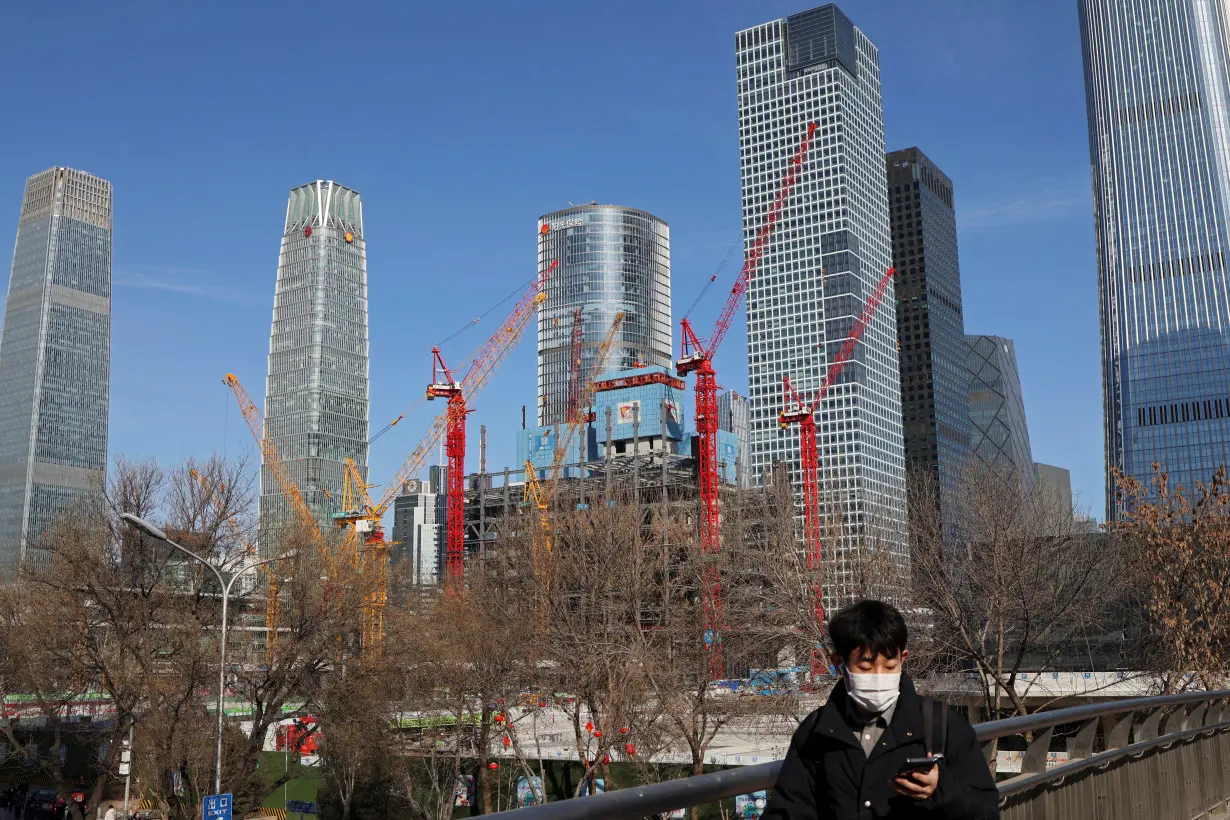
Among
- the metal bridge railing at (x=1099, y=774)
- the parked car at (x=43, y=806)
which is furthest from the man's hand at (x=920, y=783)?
the parked car at (x=43, y=806)

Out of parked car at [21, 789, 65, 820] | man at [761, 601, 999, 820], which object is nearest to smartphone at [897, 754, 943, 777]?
man at [761, 601, 999, 820]

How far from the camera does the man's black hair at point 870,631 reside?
4.22 metres

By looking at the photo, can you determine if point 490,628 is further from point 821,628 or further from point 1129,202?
point 1129,202

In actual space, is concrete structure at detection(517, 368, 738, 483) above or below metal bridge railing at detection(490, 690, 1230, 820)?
above

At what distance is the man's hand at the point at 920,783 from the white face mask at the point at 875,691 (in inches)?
10.8

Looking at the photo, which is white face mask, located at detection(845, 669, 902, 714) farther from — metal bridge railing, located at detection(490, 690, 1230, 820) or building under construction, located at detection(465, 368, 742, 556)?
building under construction, located at detection(465, 368, 742, 556)

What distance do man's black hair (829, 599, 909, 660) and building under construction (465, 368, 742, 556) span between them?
339 ft

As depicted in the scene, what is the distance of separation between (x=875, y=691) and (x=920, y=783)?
14.4 inches

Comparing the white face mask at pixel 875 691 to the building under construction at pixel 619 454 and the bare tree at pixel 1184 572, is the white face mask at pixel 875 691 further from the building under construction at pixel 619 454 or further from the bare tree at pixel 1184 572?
the building under construction at pixel 619 454

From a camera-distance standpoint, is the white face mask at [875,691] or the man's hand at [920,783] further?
the white face mask at [875,691]

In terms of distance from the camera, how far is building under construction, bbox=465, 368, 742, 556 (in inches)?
4906

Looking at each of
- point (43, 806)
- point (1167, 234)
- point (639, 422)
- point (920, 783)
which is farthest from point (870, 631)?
point (1167, 234)

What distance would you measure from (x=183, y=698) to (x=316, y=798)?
659 inches

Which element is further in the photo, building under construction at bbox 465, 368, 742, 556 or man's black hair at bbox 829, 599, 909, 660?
building under construction at bbox 465, 368, 742, 556
